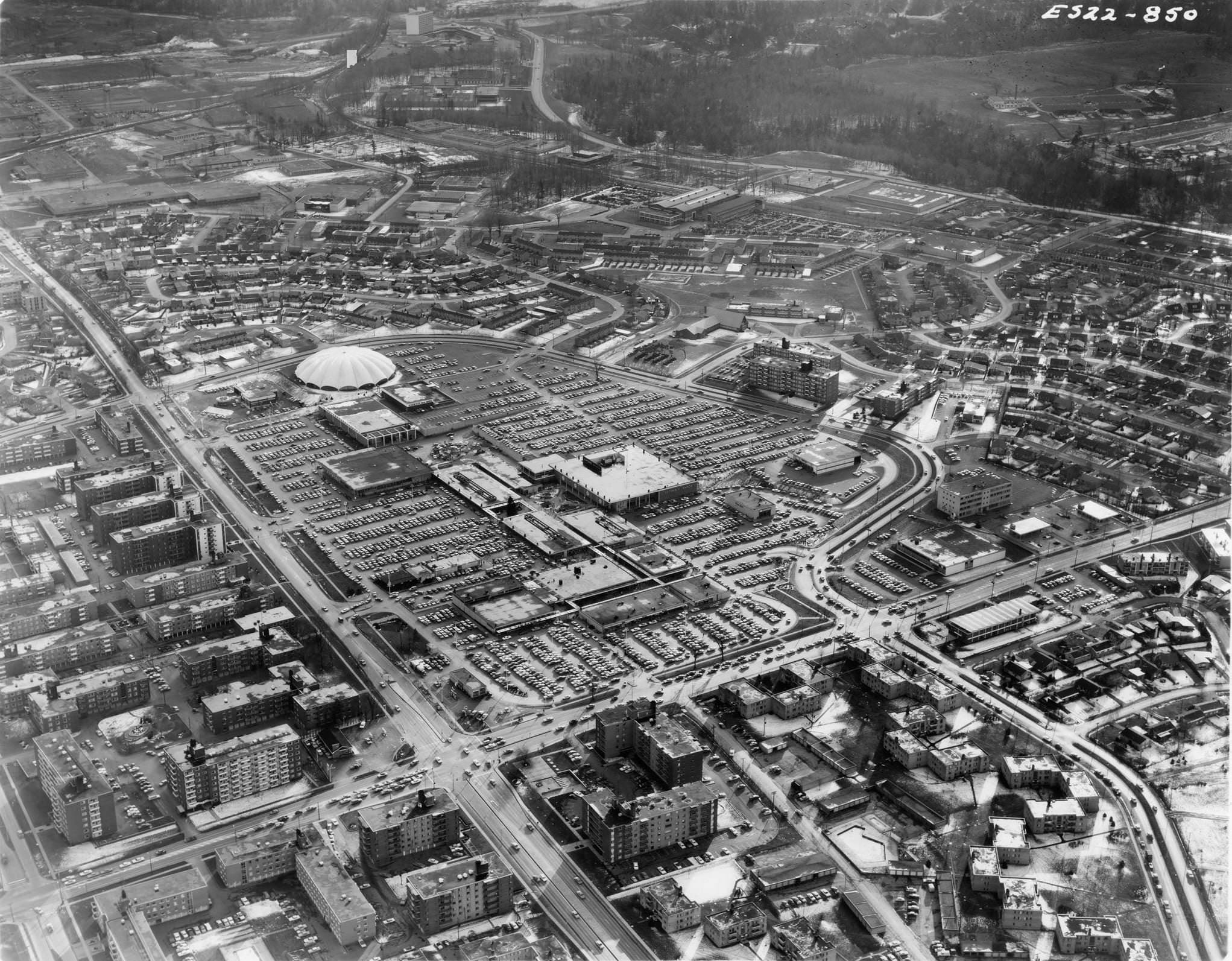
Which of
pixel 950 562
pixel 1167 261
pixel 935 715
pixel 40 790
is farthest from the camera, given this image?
pixel 1167 261

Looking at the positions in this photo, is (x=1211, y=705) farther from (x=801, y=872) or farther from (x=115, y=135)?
(x=115, y=135)

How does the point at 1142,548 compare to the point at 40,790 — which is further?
the point at 1142,548

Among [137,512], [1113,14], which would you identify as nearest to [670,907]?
[137,512]

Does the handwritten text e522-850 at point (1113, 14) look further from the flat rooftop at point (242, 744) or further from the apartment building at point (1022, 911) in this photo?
the flat rooftop at point (242, 744)

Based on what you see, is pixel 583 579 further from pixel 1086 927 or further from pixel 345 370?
pixel 345 370

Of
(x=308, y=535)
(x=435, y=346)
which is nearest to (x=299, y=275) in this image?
(x=435, y=346)

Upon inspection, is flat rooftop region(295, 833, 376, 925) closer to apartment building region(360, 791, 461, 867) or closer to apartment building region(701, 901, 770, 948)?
apartment building region(360, 791, 461, 867)

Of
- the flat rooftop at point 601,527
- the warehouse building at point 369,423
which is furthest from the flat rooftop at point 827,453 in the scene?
the warehouse building at point 369,423
